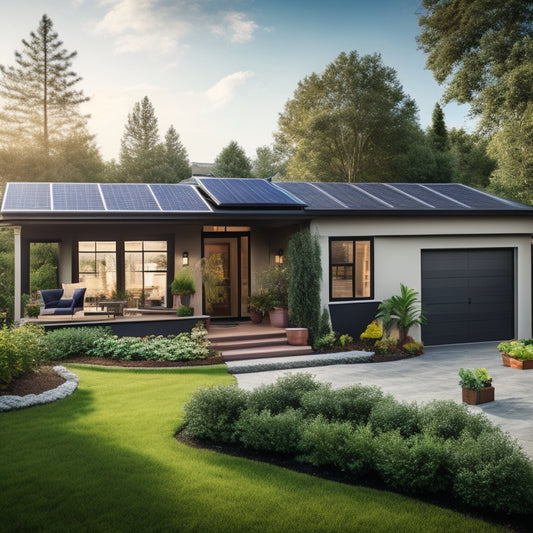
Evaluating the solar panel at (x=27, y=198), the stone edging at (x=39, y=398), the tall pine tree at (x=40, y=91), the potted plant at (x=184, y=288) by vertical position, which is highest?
the tall pine tree at (x=40, y=91)

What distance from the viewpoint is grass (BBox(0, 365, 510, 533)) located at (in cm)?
413

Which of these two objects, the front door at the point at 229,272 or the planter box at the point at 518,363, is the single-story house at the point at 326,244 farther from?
the planter box at the point at 518,363

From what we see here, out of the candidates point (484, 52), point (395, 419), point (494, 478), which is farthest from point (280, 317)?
point (484, 52)

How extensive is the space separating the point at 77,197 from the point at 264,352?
18.2 feet

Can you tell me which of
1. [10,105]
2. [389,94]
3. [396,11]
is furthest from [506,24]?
[10,105]

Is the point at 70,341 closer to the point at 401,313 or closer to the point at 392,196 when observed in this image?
the point at 401,313

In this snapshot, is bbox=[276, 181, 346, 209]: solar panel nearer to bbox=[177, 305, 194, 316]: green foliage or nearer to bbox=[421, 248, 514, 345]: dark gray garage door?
bbox=[421, 248, 514, 345]: dark gray garage door

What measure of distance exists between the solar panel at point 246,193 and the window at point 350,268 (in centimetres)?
154

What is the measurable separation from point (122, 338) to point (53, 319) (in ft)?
6.23

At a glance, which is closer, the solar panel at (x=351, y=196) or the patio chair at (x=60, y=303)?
the patio chair at (x=60, y=303)

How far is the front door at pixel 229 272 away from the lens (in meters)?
14.6

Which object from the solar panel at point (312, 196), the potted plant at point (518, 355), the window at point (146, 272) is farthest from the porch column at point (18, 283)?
the potted plant at point (518, 355)

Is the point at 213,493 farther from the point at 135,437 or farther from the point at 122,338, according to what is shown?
the point at 122,338

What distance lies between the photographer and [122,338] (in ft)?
36.1
